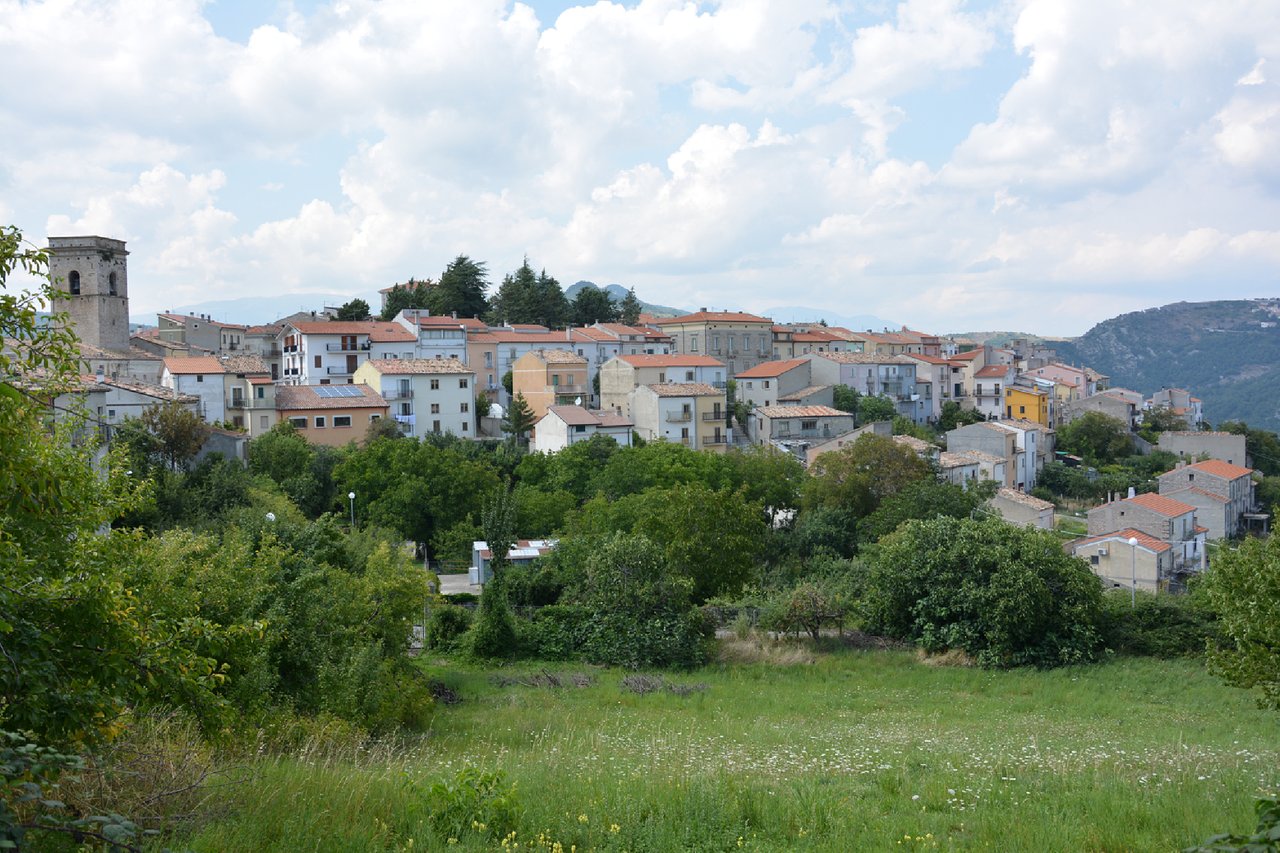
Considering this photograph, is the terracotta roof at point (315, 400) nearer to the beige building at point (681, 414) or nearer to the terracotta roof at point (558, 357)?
the terracotta roof at point (558, 357)

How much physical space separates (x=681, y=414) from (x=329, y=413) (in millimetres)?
21135

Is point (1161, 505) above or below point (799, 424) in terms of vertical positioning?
below

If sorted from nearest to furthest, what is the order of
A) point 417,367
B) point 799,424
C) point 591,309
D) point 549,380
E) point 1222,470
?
point 417,367 < point 1222,470 < point 799,424 < point 549,380 < point 591,309

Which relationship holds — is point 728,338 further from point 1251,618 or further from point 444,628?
point 1251,618

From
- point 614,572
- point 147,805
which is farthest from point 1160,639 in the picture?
point 147,805

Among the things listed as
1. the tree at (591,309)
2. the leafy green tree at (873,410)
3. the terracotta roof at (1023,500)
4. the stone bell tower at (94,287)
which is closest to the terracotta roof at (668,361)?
the leafy green tree at (873,410)

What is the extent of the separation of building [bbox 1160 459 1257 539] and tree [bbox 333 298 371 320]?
6061cm

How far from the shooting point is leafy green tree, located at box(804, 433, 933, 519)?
43406 mm

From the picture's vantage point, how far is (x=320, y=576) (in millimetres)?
15797

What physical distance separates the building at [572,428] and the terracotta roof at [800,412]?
1096 centimetres

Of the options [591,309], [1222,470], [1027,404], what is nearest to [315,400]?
[591,309]

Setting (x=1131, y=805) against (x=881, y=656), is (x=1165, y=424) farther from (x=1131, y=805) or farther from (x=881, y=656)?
(x=1131, y=805)

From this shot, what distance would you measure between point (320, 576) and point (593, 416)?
41.5 m

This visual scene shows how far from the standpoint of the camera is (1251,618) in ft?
48.3
